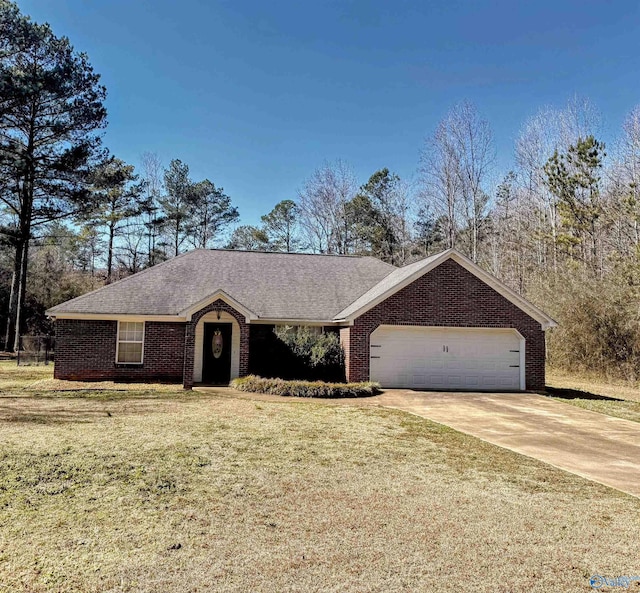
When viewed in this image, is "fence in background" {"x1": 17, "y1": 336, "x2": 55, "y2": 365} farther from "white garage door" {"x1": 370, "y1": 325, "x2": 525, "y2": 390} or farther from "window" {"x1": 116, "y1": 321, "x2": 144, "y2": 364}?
"white garage door" {"x1": 370, "y1": 325, "x2": 525, "y2": 390}

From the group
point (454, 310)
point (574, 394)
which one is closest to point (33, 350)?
point (454, 310)

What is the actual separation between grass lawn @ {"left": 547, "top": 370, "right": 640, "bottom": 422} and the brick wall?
1481 millimetres

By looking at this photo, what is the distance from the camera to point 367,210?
130 ft

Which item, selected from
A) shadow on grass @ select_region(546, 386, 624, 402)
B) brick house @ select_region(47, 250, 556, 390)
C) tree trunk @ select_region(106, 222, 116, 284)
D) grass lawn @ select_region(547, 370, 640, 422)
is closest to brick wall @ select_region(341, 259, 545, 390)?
brick house @ select_region(47, 250, 556, 390)

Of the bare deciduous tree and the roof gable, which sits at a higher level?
the bare deciduous tree

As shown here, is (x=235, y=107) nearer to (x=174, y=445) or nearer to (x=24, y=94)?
(x=24, y=94)

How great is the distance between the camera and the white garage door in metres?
17.0

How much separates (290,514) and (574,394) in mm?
14660

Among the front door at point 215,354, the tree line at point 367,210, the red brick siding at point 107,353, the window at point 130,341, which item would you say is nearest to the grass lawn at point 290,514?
the red brick siding at point 107,353

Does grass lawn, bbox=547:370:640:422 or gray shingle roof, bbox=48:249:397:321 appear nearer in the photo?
grass lawn, bbox=547:370:640:422

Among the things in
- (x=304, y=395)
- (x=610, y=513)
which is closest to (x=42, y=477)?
(x=610, y=513)

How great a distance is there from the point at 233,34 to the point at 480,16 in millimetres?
7318

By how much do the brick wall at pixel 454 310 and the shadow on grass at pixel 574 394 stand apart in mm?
641

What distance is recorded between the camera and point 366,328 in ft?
54.9
